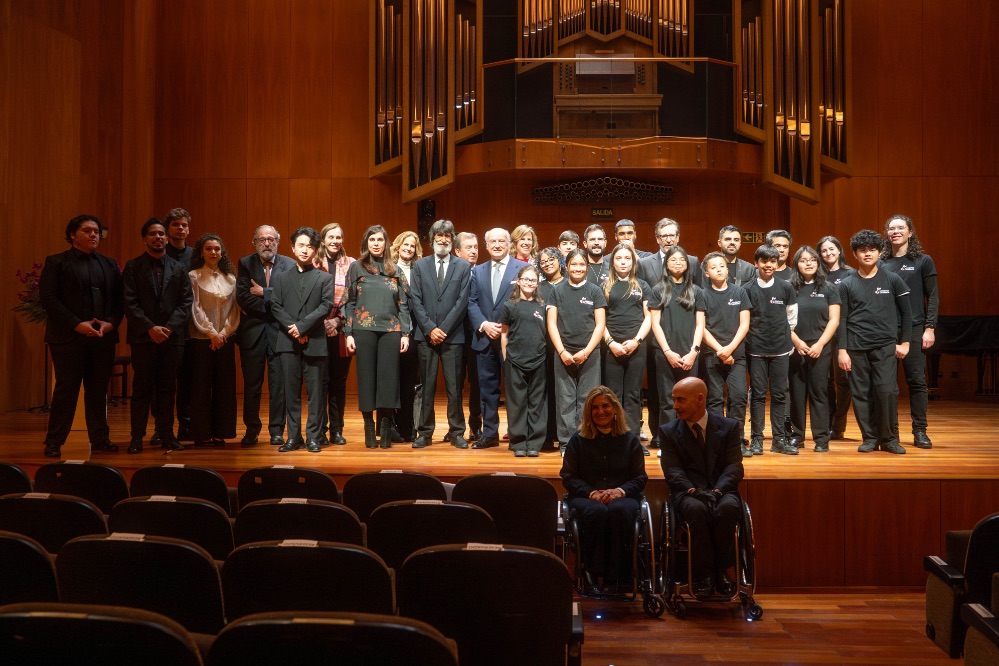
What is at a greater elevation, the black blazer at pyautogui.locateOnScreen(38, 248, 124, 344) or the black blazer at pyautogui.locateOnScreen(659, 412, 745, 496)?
the black blazer at pyautogui.locateOnScreen(38, 248, 124, 344)

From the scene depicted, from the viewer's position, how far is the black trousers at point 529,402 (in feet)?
17.8

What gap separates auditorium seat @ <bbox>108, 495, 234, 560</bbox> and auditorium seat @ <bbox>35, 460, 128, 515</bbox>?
2.14 feet

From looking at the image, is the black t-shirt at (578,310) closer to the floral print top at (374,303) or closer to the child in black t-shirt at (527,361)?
the child in black t-shirt at (527,361)

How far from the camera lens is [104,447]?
5.31 metres

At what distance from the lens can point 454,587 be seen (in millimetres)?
1918

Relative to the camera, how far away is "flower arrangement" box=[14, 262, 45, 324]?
7.27m

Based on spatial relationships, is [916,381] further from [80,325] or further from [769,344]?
[80,325]

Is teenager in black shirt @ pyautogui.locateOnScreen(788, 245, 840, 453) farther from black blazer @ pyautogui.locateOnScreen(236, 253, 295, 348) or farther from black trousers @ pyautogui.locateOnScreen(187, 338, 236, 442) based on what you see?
black trousers @ pyautogui.locateOnScreen(187, 338, 236, 442)

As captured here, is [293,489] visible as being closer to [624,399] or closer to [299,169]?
[624,399]

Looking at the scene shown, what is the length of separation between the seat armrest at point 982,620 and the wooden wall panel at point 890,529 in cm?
217

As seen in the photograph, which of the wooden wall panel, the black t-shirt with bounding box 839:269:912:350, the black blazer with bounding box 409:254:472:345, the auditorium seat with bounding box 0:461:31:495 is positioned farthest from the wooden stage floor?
the auditorium seat with bounding box 0:461:31:495

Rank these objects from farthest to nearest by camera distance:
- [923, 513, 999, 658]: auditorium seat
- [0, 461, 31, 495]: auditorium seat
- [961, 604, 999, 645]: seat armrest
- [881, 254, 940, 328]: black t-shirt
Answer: [881, 254, 940, 328]: black t-shirt, [0, 461, 31, 495]: auditorium seat, [923, 513, 999, 658]: auditorium seat, [961, 604, 999, 645]: seat armrest

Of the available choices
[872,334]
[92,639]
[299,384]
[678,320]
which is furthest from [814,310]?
[92,639]

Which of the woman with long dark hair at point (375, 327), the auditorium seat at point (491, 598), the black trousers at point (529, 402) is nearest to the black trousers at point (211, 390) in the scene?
the woman with long dark hair at point (375, 327)
